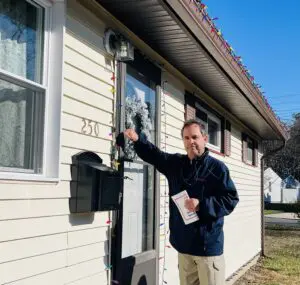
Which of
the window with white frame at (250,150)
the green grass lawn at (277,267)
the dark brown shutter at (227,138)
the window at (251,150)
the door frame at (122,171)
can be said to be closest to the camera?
the door frame at (122,171)

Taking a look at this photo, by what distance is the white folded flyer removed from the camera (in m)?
3.92

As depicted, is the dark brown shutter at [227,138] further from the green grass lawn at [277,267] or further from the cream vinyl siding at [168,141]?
the cream vinyl siding at [168,141]

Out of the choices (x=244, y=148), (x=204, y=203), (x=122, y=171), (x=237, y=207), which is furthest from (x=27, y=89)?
(x=244, y=148)

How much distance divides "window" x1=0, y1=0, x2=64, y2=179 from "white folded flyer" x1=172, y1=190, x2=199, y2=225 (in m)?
1.06

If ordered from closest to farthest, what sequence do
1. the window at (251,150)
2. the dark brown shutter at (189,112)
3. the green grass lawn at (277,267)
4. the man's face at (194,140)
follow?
the man's face at (194,140) → the dark brown shutter at (189,112) → the green grass lawn at (277,267) → the window at (251,150)

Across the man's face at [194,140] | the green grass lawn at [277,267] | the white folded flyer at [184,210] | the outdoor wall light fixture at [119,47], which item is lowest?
the green grass lawn at [277,267]

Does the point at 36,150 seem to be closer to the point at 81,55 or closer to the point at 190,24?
the point at 81,55

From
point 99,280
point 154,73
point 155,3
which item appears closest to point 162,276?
point 99,280

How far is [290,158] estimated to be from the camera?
5031 centimetres

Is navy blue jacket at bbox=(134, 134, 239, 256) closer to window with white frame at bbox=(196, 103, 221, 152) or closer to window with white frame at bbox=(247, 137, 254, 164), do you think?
window with white frame at bbox=(196, 103, 221, 152)

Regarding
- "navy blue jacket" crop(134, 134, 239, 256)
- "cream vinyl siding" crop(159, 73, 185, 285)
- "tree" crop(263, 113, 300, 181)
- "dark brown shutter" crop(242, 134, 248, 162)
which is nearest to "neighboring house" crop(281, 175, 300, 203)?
"tree" crop(263, 113, 300, 181)

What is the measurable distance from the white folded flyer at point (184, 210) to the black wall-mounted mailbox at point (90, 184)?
542mm

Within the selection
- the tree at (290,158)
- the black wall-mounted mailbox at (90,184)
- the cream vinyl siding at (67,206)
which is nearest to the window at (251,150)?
the cream vinyl siding at (67,206)

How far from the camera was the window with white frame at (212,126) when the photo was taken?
25.7 feet
